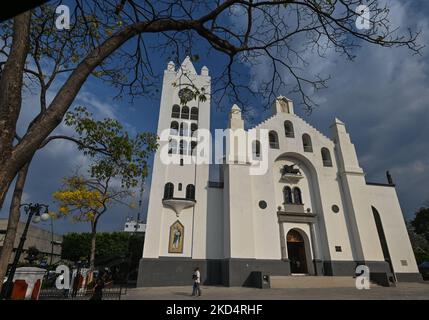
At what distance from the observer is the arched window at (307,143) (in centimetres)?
2534

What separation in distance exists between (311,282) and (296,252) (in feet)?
14.6

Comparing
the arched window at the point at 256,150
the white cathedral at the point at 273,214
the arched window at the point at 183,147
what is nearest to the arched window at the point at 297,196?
the white cathedral at the point at 273,214

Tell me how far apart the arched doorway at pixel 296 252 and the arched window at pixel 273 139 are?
8.03m

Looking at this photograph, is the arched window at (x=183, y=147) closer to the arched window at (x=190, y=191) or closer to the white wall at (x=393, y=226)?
the arched window at (x=190, y=191)

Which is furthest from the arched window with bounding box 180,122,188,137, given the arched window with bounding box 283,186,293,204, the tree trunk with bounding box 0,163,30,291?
the tree trunk with bounding box 0,163,30,291

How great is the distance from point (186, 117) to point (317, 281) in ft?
61.3

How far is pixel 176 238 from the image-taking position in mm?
20453

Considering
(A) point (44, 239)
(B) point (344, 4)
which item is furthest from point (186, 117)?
(A) point (44, 239)

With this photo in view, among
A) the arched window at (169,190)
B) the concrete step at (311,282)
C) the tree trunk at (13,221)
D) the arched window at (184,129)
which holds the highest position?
the arched window at (184,129)

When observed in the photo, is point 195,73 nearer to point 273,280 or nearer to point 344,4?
point 273,280

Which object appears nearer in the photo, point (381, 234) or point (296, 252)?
point (296, 252)

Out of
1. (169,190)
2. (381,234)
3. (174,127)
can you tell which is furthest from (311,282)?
(174,127)

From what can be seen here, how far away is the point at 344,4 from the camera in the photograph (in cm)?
418

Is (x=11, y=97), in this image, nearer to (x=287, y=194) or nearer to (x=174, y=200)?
(x=174, y=200)
